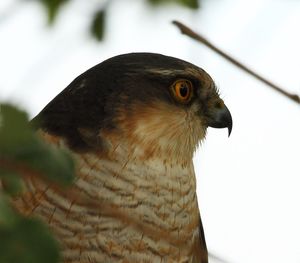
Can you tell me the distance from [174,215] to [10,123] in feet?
9.11

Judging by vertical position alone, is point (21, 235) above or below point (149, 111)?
below

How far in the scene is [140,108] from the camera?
4715 millimetres

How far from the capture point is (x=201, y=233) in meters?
4.71

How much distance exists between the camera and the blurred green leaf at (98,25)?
12.7 feet

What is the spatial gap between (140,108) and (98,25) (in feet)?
3.01

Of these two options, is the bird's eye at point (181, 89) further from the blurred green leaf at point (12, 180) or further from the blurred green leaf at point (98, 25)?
→ the blurred green leaf at point (12, 180)

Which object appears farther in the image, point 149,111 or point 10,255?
point 149,111

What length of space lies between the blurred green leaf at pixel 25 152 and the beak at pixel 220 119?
10.5ft

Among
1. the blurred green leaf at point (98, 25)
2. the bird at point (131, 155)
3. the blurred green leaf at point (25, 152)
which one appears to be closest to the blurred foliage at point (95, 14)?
the blurred green leaf at point (98, 25)

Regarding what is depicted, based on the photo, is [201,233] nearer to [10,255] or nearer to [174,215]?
[174,215]

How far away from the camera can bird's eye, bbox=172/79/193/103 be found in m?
4.88

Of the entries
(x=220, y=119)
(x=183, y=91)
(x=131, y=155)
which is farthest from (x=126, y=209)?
(x=220, y=119)

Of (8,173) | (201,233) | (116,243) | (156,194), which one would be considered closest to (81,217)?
(116,243)

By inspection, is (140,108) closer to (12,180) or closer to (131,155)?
(131,155)
